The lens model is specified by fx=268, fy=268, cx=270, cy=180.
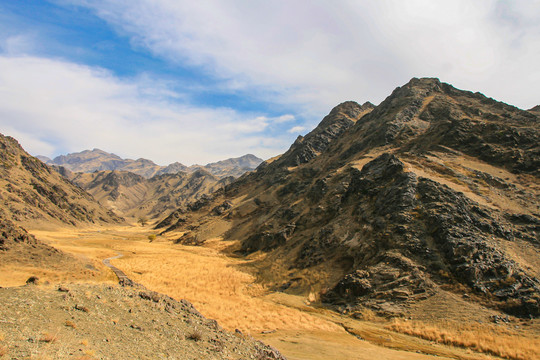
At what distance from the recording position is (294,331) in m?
20.4

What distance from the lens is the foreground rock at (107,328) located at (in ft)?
28.8

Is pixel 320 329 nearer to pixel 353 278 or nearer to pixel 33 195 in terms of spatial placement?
pixel 353 278

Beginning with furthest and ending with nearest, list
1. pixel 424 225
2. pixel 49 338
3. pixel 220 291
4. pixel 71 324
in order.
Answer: pixel 220 291, pixel 424 225, pixel 71 324, pixel 49 338

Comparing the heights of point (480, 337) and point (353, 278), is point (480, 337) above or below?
below

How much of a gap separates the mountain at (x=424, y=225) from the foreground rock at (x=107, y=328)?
16517mm

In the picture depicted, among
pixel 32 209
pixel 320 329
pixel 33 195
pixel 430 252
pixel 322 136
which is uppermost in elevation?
pixel 322 136

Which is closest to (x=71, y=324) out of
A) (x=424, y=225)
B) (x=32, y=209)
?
(x=424, y=225)

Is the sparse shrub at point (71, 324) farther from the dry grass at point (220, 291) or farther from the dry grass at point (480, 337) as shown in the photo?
the dry grass at point (480, 337)

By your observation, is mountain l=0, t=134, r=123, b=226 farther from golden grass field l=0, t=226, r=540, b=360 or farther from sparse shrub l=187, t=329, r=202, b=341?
sparse shrub l=187, t=329, r=202, b=341

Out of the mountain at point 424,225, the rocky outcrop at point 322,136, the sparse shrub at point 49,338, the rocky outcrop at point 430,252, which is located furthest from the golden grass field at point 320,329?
the rocky outcrop at point 322,136

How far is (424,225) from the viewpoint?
30.4m

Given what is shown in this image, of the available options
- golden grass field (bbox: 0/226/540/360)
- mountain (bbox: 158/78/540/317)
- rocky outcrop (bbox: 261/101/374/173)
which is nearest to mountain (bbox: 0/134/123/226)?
mountain (bbox: 158/78/540/317)

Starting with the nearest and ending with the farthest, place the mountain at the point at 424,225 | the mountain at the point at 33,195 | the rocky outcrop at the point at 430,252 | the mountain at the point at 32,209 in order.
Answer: the rocky outcrop at the point at 430,252, the mountain at the point at 424,225, the mountain at the point at 32,209, the mountain at the point at 33,195

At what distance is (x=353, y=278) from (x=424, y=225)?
10.6m
